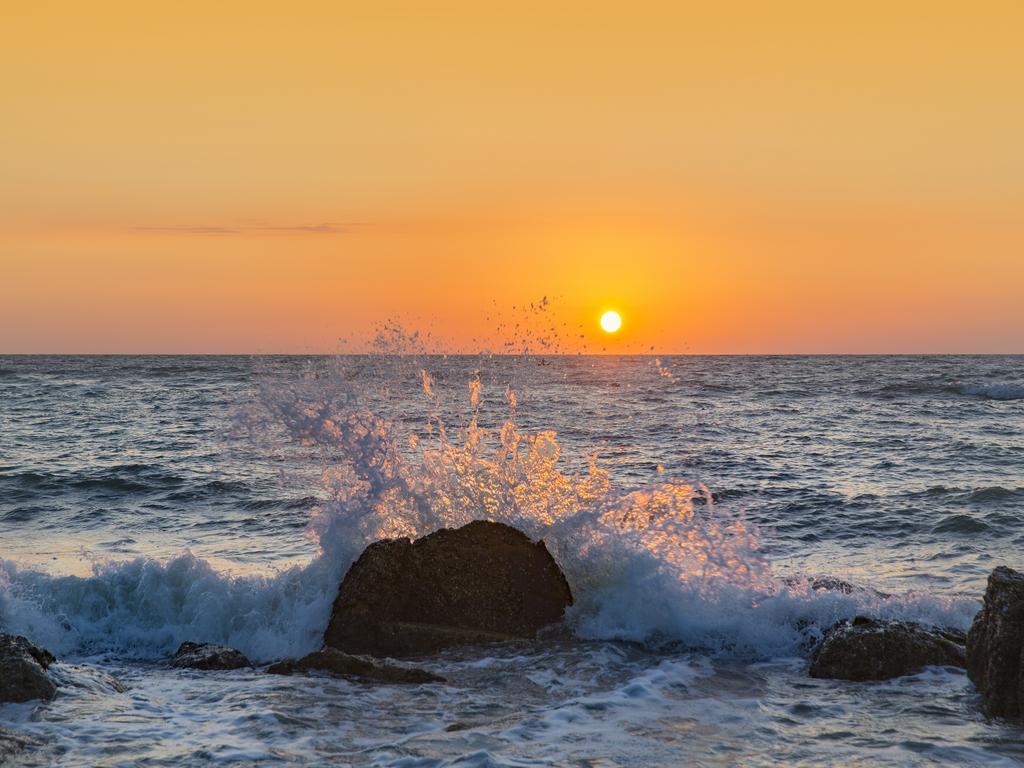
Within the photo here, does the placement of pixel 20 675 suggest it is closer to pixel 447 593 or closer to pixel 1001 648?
pixel 447 593

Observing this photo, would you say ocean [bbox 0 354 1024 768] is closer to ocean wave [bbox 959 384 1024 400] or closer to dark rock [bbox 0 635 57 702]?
dark rock [bbox 0 635 57 702]

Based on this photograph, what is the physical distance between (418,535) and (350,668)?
2.78 meters

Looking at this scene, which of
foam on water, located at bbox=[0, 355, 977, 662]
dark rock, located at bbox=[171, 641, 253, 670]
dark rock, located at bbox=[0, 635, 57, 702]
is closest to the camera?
dark rock, located at bbox=[0, 635, 57, 702]

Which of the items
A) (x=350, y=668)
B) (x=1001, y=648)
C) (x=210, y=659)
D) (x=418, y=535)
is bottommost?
(x=210, y=659)

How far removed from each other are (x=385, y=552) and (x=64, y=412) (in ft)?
85.5

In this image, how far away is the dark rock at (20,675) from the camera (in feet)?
22.0

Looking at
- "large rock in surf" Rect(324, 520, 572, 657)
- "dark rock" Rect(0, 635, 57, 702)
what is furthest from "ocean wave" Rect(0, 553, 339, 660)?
"dark rock" Rect(0, 635, 57, 702)

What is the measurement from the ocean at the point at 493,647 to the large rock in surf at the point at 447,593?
0.37 metres

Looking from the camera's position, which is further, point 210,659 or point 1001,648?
point 210,659

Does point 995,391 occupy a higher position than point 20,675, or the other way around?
point 995,391

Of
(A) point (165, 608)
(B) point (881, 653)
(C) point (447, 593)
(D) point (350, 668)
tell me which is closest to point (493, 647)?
(C) point (447, 593)

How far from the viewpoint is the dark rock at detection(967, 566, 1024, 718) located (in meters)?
6.42

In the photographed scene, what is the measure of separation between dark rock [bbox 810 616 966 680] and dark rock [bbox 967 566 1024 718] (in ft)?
1.76

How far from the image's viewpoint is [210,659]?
8219 millimetres
